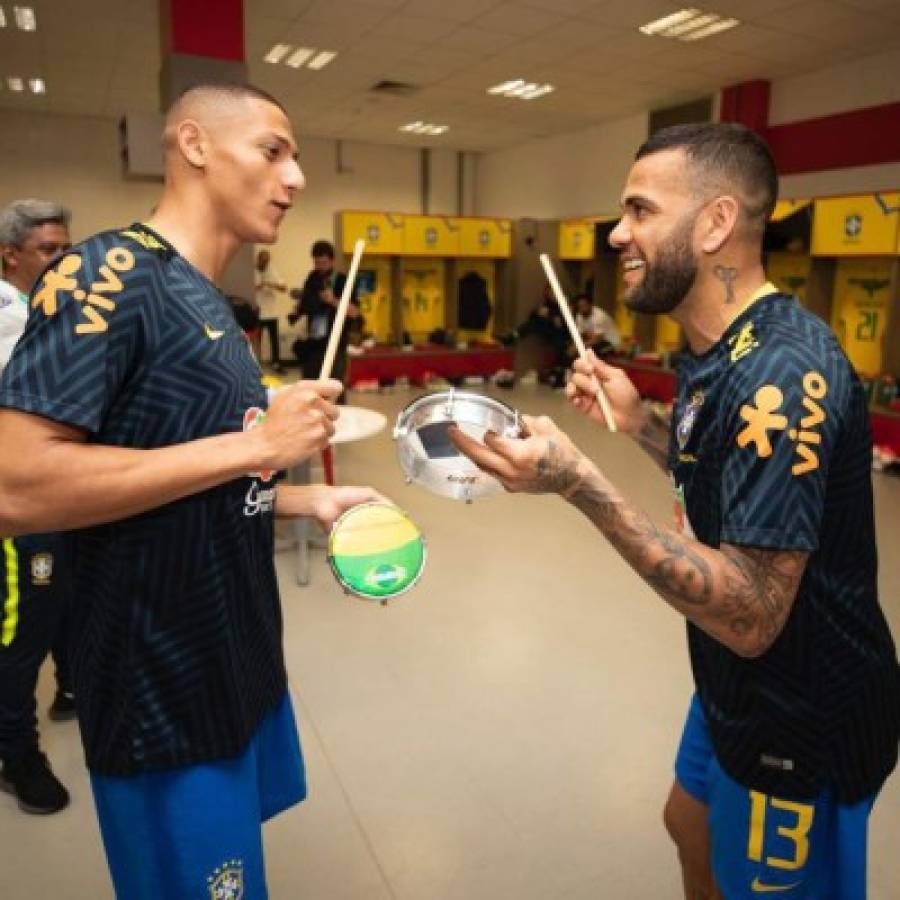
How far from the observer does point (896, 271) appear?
19.2ft

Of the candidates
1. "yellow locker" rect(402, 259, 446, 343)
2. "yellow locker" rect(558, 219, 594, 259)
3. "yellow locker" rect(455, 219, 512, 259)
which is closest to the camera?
"yellow locker" rect(558, 219, 594, 259)

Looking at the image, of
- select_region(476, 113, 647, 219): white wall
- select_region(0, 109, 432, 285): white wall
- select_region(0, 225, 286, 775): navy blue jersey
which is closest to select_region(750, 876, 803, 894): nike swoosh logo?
select_region(0, 225, 286, 775): navy blue jersey

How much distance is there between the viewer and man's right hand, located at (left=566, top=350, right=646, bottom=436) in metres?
1.58

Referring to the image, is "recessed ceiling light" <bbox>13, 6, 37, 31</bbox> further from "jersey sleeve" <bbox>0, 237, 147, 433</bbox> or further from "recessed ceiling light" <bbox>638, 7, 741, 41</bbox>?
"jersey sleeve" <bbox>0, 237, 147, 433</bbox>

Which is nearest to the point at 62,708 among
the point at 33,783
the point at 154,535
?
the point at 33,783

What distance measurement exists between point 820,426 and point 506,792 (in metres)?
1.59

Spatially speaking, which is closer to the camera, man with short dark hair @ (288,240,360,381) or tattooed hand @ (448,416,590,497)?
tattooed hand @ (448,416,590,497)

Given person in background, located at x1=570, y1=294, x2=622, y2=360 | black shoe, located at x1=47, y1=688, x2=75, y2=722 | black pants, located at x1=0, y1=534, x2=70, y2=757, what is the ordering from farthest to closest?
person in background, located at x1=570, y1=294, x2=622, y2=360
black shoe, located at x1=47, y1=688, x2=75, y2=722
black pants, located at x1=0, y1=534, x2=70, y2=757

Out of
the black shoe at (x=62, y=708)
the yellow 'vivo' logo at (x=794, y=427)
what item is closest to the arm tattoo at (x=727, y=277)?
the yellow 'vivo' logo at (x=794, y=427)

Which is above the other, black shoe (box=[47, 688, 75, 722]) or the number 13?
the number 13

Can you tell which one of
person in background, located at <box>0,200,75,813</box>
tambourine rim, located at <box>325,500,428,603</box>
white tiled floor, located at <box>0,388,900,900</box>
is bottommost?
→ white tiled floor, located at <box>0,388,900,900</box>

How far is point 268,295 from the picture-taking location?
1079 cm

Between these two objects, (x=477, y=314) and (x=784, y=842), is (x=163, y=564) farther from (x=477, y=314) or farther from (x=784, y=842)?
(x=477, y=314)

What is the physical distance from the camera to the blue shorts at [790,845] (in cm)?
111
